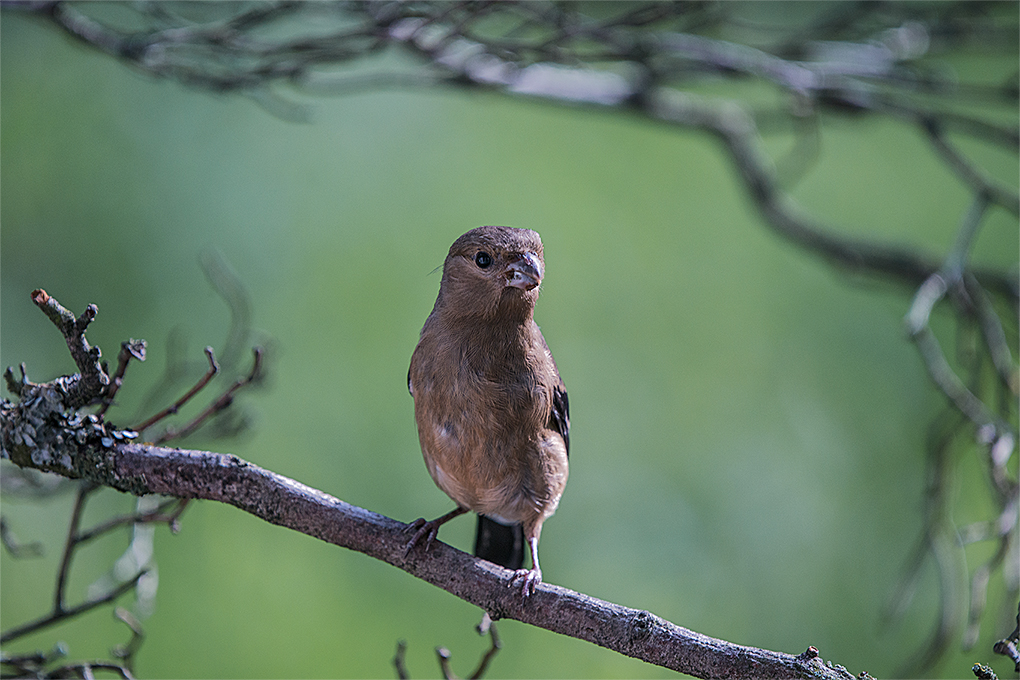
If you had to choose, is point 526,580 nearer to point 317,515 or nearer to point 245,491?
point 317,515

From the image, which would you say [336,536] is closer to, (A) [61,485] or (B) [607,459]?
(A) [61,485]

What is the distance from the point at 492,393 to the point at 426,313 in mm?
1278

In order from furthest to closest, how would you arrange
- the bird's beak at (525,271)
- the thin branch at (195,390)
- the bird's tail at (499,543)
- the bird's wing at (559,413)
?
1. the bird's tail at (499,543)
2. the bird's wing at (559,413)
3. the thin branch at (195,390)
4. the bird's beak at (525,271)

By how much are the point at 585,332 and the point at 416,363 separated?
5.18ft

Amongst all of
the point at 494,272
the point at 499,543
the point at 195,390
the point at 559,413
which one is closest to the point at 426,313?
the point at 499,543

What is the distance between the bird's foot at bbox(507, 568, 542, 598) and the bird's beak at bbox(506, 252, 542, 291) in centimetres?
41

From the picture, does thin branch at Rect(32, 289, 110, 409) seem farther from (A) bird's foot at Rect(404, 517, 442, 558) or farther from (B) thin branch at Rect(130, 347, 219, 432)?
(A) bird's foot at Rect(404, 517, 442, 558)

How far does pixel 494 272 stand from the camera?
0.92m

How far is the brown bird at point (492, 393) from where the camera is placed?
3.07ft

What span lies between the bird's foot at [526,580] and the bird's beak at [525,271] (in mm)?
414

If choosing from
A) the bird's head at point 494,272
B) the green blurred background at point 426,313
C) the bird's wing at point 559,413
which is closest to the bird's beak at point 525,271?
the bird's head at point 494,272

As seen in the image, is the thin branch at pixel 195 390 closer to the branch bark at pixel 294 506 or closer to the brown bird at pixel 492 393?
the branch bark at pixel 294 506

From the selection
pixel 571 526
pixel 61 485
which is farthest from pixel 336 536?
pixel 571 526

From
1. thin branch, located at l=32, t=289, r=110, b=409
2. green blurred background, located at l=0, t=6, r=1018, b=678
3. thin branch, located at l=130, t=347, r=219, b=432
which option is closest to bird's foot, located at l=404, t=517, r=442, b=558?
thin branch, located at l=130, t=347, r=219, b=432
